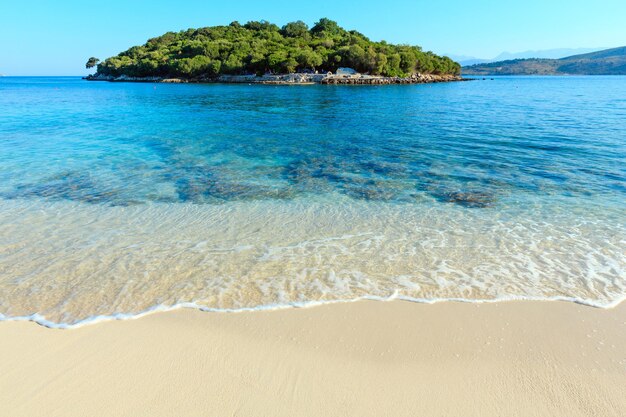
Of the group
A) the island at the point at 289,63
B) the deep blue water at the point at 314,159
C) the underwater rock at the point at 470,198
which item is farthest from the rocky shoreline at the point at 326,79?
the underwater rock at the point at 470,198

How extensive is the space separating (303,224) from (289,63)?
98.1 m

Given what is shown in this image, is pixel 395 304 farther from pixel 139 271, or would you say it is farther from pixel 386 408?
pixel 139 271

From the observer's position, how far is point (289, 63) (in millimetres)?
97000

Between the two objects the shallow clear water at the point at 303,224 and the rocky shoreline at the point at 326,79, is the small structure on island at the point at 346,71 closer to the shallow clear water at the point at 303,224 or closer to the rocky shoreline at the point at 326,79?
the rocky shoreline at the point at 326,79

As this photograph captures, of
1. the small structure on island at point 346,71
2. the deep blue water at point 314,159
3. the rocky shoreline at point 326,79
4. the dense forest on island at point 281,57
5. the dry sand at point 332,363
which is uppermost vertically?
the dense forest on island at point 281,57

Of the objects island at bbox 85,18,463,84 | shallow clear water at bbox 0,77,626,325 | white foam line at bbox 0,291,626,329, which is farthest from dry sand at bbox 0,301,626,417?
island at bbox 85,18,463,84

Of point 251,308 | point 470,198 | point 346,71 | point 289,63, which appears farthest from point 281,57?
point 251,308

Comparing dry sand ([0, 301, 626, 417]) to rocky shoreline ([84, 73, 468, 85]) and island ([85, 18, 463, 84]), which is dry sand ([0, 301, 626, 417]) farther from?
island ([85, 18, 463, 84])

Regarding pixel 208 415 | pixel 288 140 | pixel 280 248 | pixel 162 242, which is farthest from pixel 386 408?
pixel 288 140

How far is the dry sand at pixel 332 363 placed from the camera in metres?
3.34

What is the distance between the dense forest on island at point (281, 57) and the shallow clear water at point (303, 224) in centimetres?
9003

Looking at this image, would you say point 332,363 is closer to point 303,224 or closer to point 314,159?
point 303,224

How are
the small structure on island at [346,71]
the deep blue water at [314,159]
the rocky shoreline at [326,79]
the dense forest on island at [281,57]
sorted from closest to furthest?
the deep blue water at [314,159], the rocky shoreline at [326,79], the small structure on island at [346,71], the dense forest on island at [281,57]

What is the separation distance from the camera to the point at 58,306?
4.91 m
